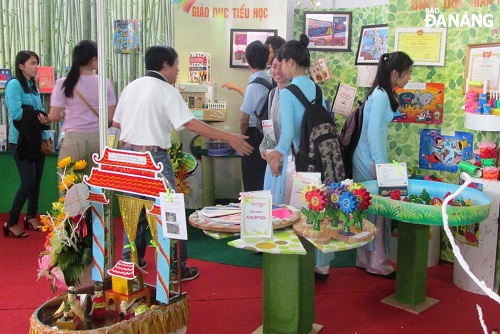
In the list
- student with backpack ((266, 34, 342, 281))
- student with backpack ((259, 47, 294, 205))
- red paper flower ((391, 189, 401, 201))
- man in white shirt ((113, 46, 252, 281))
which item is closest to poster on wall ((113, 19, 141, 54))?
student with backpack ((259, 47, 294, 205))

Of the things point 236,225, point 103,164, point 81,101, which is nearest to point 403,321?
point 236,225

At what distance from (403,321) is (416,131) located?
1.60 meters

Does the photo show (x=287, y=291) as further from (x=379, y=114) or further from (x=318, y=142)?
(x=379, y=114)

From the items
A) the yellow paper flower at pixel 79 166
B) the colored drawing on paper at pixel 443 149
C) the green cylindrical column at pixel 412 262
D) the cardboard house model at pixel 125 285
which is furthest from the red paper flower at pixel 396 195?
the yellow paper flower at pixel 79 166

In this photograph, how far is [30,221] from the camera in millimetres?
4961

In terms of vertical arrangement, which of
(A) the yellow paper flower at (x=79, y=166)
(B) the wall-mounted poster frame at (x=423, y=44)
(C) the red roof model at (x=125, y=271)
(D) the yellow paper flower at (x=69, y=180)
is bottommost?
(C) the red roof model at (x=125, y=271)

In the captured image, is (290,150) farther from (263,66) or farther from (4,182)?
(4,182)

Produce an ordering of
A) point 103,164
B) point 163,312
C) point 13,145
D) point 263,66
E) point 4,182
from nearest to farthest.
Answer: point 163,312, point 103,164, point 263,66, point 13,145, point 4,182

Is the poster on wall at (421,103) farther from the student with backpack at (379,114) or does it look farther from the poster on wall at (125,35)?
the poster on wall at (125,35)

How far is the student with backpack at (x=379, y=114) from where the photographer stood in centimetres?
355

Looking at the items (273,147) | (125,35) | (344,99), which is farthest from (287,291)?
(125,35)

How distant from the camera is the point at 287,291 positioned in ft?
8.76

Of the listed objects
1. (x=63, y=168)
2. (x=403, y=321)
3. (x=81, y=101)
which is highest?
(x=81, y=101)

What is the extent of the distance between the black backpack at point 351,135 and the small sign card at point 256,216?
4.65 feet
